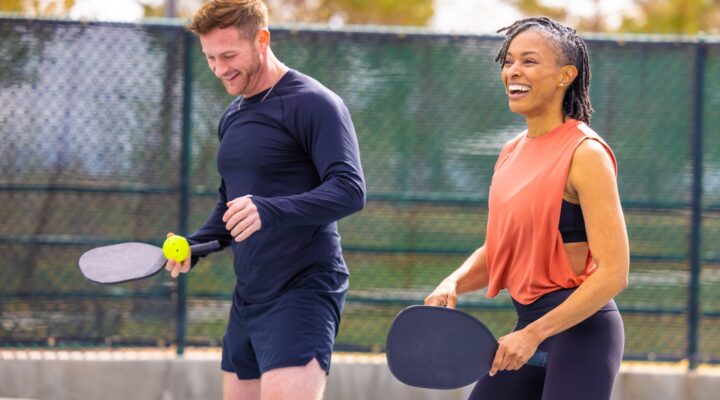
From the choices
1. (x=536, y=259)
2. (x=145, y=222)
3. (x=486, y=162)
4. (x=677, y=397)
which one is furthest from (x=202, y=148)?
(x=536, y=259)

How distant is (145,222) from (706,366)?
320 cm

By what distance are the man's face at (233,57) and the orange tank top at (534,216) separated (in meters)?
0.93

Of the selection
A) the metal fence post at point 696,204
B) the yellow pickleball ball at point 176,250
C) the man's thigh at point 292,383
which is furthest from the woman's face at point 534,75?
the metal fence post at point 696,204

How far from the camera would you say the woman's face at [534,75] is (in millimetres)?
3131

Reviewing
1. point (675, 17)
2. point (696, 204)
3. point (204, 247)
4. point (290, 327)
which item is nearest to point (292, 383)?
point (290, 327)

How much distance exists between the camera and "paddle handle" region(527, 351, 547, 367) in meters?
3.18

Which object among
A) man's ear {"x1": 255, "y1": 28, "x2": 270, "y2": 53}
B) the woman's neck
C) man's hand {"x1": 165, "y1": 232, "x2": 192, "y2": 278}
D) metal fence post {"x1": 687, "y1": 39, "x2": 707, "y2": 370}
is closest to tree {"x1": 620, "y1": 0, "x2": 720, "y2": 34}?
metal fence post {"x1": 687, "y1": 39, "x2": 707, "y2": 370}

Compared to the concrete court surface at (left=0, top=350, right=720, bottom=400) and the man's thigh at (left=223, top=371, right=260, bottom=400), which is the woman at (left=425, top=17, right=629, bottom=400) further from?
the concrete court surface at (left=0, top=350, right=720, bottom=400)

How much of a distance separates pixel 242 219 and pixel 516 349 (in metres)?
0.90

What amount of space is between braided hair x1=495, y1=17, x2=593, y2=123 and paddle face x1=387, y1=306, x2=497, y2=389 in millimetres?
680

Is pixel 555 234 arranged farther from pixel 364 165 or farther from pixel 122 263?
pixel 364 165

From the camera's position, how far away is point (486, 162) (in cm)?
609

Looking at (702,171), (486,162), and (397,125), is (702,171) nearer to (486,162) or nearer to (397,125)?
(486,162)

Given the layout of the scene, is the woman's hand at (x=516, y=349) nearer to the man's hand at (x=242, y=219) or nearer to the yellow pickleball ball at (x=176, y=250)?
the man's hand at (x=242, y=219)
